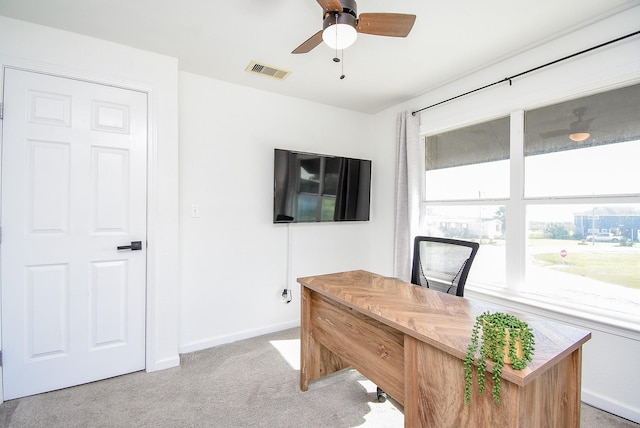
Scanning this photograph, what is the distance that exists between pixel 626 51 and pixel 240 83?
289cm

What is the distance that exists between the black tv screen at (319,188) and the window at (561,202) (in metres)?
1.07

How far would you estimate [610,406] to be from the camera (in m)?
1.83

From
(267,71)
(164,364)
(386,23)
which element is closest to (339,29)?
(386,23)

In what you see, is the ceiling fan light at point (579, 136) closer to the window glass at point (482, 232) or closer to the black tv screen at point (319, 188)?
the window glass at point (482, 232)

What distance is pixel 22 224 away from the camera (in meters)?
1.94

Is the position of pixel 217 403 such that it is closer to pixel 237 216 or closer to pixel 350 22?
pixel 237 216

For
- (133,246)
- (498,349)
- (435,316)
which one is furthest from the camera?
(133,246)

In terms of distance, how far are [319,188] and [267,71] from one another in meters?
1.23

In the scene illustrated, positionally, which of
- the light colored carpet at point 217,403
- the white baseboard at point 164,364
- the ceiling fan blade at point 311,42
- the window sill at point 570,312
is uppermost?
the ceiling fan blade at point 311,42

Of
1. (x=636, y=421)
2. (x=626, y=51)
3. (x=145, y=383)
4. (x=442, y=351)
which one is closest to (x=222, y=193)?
(x=145, y=383)

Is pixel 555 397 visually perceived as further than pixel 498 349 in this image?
Yes

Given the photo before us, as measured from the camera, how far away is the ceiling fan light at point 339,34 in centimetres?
146

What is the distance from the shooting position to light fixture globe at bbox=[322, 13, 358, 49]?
1.45 meters

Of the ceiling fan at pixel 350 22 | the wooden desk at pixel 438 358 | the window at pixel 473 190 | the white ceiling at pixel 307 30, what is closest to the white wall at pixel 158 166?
the white ceiling at pixel 307 30
